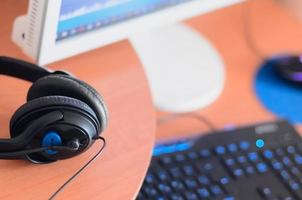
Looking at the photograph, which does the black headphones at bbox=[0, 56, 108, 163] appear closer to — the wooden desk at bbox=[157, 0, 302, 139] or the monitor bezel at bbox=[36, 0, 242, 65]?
the monitor bezel at bbox=[36, 0, 242, 65]

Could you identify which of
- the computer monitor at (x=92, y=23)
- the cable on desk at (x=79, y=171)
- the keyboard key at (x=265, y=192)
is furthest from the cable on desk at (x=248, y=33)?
the cable on desk at (x=79, y=171)

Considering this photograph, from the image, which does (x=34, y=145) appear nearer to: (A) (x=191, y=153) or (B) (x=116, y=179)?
(B) (x=116, y=179)

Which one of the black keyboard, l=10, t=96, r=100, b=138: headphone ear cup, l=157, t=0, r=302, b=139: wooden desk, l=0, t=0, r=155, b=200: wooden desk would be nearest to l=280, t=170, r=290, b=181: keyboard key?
the black keyboard

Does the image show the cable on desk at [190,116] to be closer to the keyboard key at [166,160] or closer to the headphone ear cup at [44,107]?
the keyboard key at [166,160]

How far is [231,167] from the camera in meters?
0.75

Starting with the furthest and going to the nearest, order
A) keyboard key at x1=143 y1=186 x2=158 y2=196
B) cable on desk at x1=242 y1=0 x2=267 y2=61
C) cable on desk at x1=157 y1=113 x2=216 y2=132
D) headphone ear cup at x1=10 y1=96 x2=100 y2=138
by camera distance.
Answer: cable on desk at x1=242 y1=0 x2=267 y2=61, cable on desk at x1=157 y1=113 x2=216 y2=132, keyboard key at x1=143 y1=186 x2=158 y2=196, headphone ear cup at x1=10 y1=96 x2=100 y2=138

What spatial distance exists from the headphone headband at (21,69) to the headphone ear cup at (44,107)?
57 mm

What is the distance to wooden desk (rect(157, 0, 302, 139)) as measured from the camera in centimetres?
84

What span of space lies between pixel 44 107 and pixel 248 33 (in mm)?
510

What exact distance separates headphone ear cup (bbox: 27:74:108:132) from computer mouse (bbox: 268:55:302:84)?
422 mm

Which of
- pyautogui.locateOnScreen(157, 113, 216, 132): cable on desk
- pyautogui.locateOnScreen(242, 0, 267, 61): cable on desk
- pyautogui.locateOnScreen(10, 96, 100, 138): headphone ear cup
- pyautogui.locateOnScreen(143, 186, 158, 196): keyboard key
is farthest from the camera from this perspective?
pyautogui.locateOnScreen(242, 0, 267, 61): cable on desk

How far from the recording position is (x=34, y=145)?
0.55 m

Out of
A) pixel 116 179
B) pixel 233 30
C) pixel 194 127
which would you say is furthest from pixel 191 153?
pixel 233 30

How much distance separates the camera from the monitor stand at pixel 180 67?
824 millimetres
